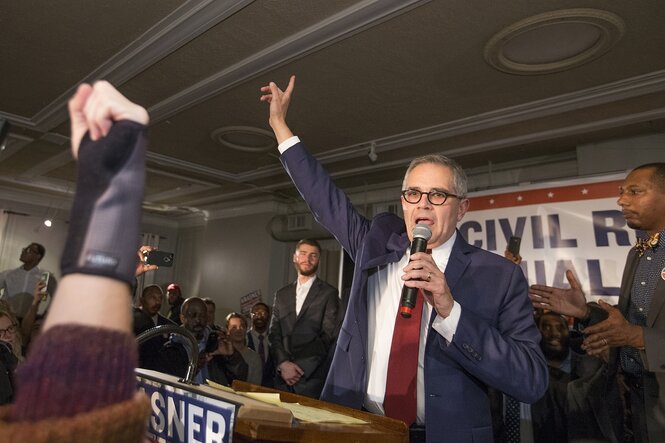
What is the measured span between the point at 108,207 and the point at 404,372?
1.27m

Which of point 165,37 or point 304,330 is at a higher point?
point 165,37

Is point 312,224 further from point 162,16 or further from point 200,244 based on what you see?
point 162,16

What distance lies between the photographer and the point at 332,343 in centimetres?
399

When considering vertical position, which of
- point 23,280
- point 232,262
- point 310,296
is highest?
point 232,262

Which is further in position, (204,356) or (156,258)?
(204,356)

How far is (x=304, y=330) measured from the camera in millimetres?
4008

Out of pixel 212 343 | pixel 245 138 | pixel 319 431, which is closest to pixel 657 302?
pixel 319 431

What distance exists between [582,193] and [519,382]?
3525 millimetres

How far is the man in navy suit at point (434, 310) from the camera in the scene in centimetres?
131

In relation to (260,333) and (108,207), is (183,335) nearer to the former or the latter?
(108,207)

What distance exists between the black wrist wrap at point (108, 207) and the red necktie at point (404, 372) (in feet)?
3.74

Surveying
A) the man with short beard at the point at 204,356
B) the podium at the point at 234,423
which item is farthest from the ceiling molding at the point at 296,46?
the podium at the point at 234,423

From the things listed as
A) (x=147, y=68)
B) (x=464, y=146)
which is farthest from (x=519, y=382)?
(x=464, y=146)

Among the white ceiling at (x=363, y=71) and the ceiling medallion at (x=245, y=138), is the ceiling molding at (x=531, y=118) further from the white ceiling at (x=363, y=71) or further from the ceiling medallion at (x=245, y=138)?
the ceiling medallion at (x=245, y=138)
